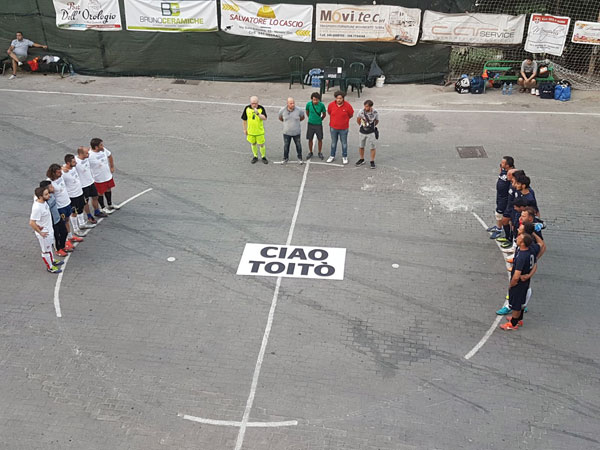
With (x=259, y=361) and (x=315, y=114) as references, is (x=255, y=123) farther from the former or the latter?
(x=259, y=361)

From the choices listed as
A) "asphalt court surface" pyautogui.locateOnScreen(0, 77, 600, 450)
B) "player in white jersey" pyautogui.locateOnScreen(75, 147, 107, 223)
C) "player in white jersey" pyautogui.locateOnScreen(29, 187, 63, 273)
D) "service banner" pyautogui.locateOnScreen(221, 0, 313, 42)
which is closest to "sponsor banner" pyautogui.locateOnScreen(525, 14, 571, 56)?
"asphalt court surface" pyautogui.locateOnScreen(0, 77, 600, 450)

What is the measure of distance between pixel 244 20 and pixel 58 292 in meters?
13.8

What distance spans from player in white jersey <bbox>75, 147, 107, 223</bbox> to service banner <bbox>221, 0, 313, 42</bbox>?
1092 centimetres

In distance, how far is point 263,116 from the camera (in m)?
14.5

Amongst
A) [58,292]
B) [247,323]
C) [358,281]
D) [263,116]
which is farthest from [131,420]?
[263,116]

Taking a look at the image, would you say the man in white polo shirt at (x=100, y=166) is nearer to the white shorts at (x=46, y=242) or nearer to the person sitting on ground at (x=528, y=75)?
the white shorts at (x=46, y=242)

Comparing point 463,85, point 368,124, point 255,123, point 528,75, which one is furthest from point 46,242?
point 528,75

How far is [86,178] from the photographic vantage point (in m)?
11.9

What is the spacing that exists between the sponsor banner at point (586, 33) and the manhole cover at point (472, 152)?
718 centimetres

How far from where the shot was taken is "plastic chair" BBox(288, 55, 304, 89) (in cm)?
2105

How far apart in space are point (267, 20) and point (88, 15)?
6.61m

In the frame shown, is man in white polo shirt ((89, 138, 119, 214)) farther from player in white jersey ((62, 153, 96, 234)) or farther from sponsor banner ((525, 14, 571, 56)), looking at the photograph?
sponsor banner ((525, 14, 571, 56))

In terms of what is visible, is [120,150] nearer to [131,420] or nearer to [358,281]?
[358,281]

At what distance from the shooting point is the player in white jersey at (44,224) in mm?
10320
